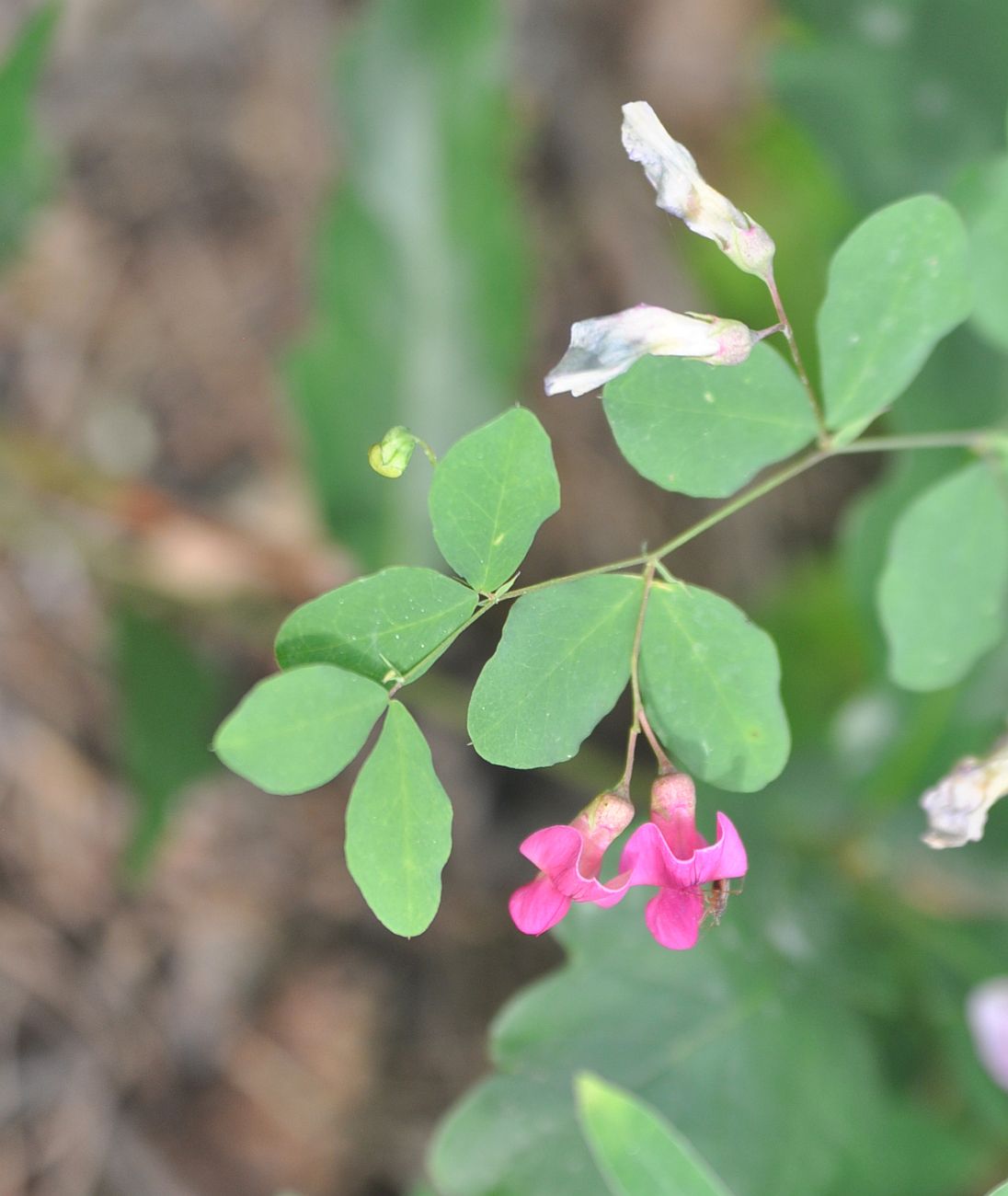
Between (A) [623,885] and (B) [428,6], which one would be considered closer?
(A) [623,885]

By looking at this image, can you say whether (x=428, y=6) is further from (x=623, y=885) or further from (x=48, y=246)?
(x=623, y=885)

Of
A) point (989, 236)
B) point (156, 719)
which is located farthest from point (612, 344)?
point (156, 719)

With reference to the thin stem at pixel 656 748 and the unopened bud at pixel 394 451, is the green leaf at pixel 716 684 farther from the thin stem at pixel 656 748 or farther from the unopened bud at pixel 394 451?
the unopened bud at pixel 394 451

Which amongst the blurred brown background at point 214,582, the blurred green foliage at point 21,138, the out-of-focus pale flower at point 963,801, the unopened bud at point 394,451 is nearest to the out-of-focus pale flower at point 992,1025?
the blurred brown background at point 214,582

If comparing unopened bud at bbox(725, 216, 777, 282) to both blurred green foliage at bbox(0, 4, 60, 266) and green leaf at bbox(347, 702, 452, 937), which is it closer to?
green leaf at bbox(347, 702, 452, 937)

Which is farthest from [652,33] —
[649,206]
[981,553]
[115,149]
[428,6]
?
[981,553]

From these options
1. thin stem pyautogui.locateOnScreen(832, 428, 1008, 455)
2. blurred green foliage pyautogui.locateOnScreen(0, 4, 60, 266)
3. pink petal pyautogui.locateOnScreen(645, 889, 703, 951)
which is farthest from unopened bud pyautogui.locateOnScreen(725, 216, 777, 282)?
blurred green foliage pyautogui.locateOnScreen(0, 4, 60, 266)
